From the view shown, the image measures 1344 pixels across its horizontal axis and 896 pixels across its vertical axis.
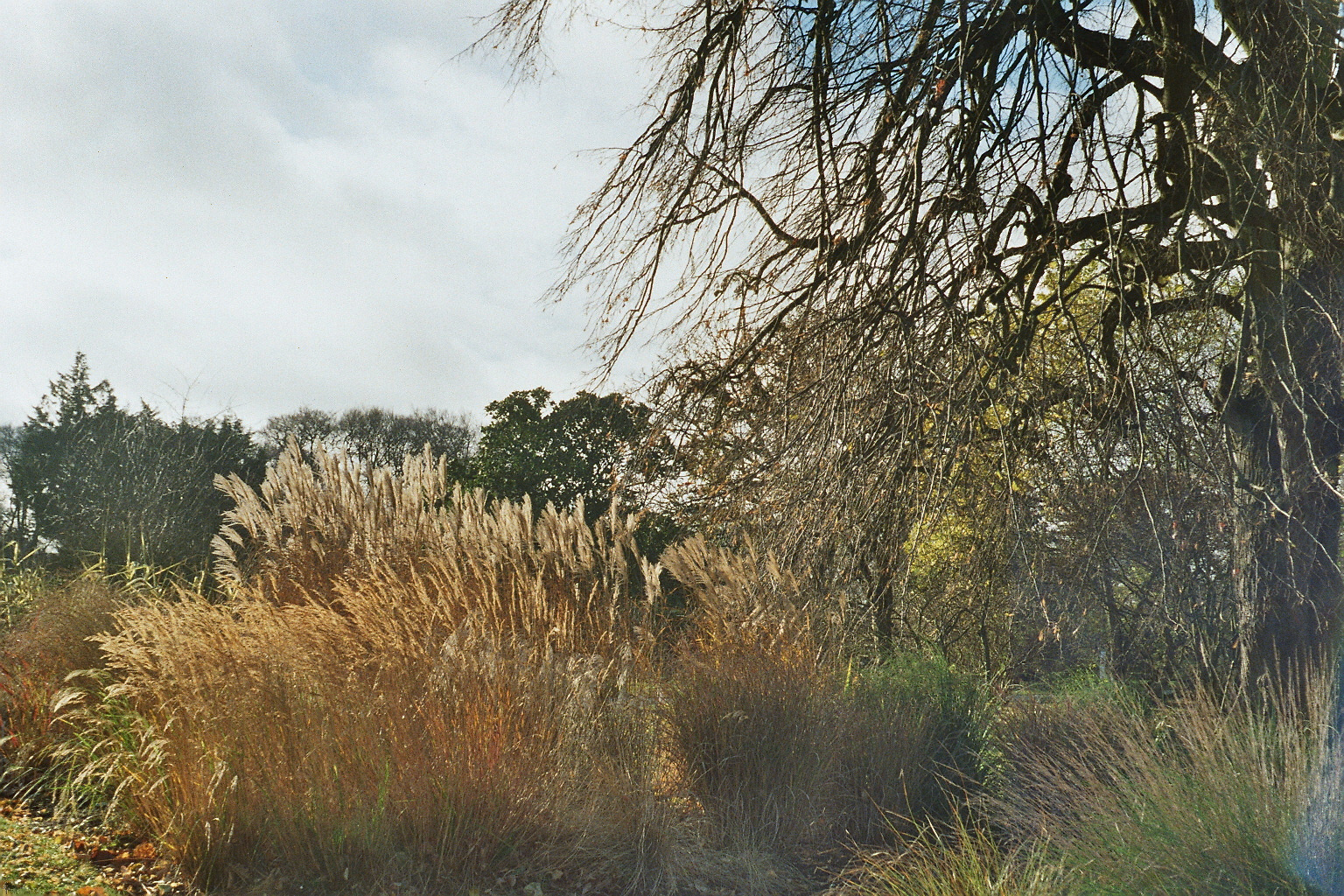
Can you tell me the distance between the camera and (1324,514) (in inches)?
187

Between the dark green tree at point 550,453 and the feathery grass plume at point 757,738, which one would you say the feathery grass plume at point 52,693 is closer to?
the feathery grass plume at point 757,738

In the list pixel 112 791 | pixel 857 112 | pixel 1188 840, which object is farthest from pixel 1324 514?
pixel 112 791

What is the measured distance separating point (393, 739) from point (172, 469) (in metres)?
11.8

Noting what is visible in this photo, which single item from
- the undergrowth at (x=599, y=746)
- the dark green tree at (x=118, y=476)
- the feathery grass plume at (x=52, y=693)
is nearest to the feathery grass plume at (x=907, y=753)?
the undergrowth at (x=599, y=746)

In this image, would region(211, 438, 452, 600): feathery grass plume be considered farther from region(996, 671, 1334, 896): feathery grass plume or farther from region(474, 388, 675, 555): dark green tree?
region(474, 388, 675, 555): dark green tree

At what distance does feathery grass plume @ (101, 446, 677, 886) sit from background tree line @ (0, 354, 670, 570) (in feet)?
10.9

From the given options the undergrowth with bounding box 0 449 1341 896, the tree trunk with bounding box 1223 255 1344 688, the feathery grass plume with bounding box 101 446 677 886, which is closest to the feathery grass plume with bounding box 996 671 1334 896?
the undergrowth with bounding box 0 449 1341 896

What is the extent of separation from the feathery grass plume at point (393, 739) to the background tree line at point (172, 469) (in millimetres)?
3326

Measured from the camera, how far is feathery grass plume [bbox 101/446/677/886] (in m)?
3.30

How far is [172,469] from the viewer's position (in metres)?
13.4

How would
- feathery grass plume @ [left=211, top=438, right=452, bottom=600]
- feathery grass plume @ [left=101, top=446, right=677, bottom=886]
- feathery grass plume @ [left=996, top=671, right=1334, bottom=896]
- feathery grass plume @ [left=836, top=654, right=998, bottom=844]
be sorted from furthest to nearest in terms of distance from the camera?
feathery grass plume @ [left=211, top=438, right=452, bottom=600] < feathery grass plume @ [left=836, top=654, right=998, bottom=844] < feathery grass plume @ [left=101, top=446, right=677, bottom=886] < feathery grass plume @ [left=996, top=671, right=1334, bottom=896]

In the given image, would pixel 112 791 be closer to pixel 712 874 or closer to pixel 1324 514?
pixel 712 874

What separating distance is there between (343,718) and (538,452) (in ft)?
29.9

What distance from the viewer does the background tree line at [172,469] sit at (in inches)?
440
